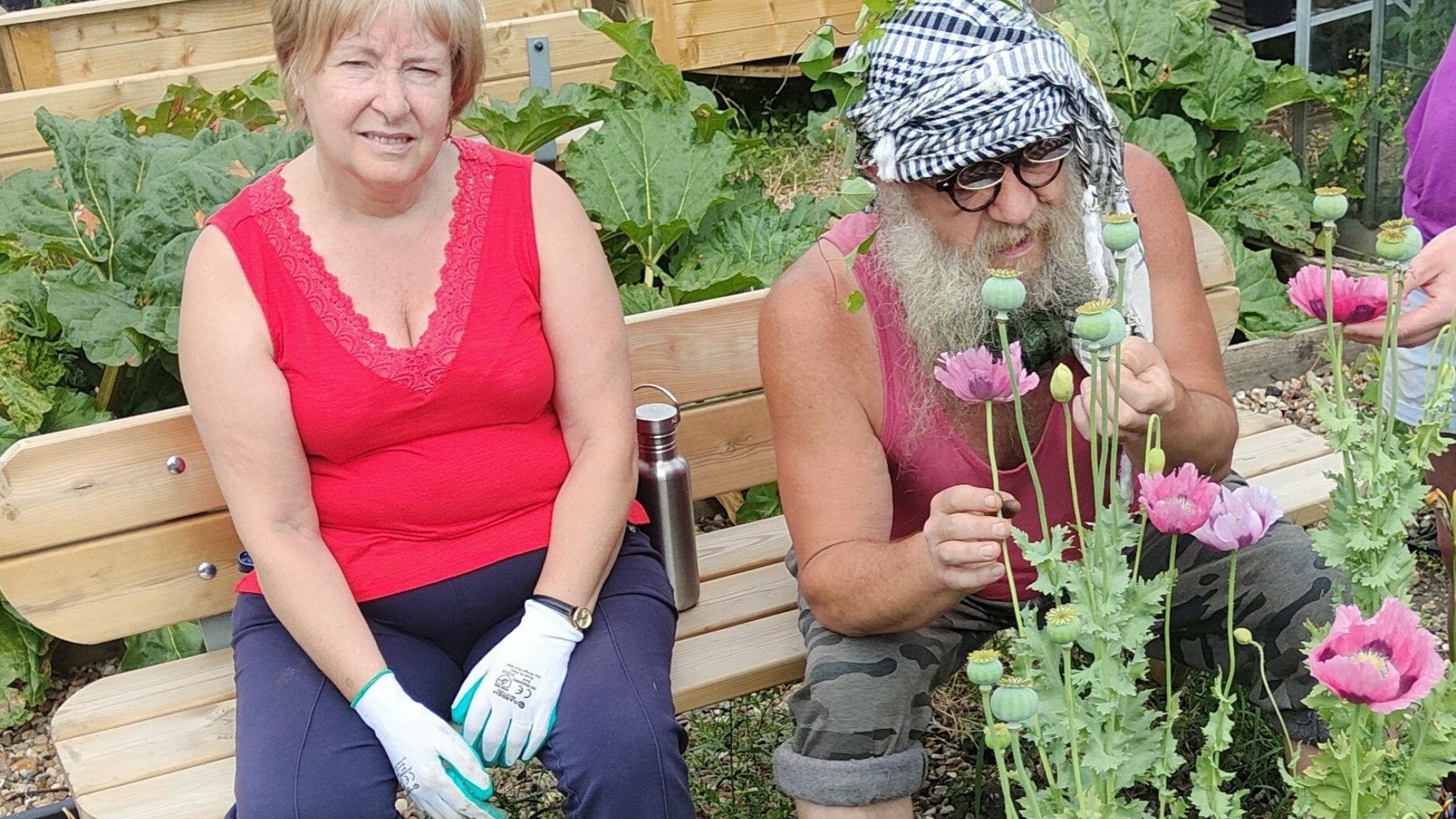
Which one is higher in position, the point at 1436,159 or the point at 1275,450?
the point at 1436,159

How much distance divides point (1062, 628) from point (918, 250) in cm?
96

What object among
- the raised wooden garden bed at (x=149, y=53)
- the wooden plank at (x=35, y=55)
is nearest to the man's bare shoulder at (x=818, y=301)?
the raised wooden garden bed at (x=149, y=53)

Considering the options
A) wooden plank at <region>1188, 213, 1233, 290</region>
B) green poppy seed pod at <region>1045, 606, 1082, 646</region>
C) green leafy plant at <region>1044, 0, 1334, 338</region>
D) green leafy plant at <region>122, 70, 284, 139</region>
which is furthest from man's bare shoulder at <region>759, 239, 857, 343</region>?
green leafy plant at <region>1044, 0, 1334, 338</region>

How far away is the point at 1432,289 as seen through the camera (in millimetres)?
1906

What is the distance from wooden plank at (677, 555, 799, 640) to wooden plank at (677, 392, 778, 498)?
22 centimetres

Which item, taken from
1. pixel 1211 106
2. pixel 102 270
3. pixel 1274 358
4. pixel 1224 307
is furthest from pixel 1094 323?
pixel 1211 106

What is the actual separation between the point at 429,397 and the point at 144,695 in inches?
28.9

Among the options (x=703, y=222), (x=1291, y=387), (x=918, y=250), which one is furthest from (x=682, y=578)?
(x=1291, y=387)

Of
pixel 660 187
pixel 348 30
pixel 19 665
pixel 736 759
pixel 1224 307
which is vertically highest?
pixel 348 30

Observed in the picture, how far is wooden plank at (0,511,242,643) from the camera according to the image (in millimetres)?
2393

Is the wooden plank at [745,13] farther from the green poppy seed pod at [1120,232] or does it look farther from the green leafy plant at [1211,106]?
the green poppy seed pod at [1120,232]

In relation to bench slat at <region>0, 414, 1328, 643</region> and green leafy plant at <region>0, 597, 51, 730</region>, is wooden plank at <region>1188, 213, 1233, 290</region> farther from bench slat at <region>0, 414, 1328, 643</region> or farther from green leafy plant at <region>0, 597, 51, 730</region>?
green leafy plant at <region>0, 597, 51, 730</region>

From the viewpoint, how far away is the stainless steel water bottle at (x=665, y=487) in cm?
244

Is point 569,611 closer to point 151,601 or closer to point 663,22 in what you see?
point 151,601
